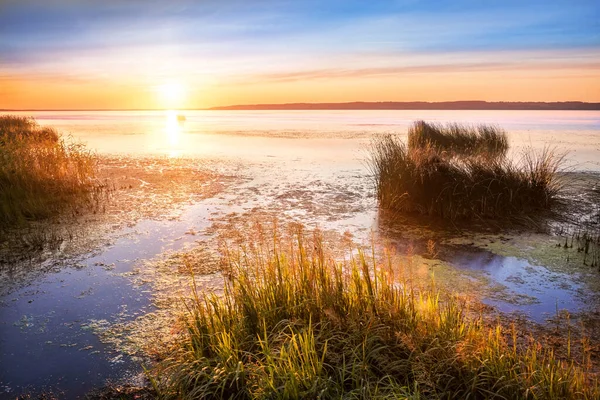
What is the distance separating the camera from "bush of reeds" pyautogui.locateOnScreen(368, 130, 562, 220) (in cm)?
801

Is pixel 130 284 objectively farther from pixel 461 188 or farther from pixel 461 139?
pixel 461 139

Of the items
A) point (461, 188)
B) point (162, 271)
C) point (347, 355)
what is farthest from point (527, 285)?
point (162, 271)

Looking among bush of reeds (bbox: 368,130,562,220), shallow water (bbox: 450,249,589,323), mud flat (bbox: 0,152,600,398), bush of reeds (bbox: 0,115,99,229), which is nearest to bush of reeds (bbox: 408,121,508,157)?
mud flat (bbox: 0,152,600,398)

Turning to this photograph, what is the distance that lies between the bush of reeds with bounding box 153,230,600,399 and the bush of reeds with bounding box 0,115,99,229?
5817 millimetres

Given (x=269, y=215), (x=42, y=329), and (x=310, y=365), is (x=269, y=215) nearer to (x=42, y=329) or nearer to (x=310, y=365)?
(x=42, y=329)

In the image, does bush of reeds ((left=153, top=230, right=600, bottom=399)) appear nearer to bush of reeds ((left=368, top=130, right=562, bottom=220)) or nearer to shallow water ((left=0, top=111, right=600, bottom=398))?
shallow water ((left=0, top=111, right=600, bottom=398))

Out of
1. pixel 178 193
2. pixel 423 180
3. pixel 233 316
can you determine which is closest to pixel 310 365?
pixel 233 316

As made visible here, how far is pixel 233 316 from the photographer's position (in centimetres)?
360

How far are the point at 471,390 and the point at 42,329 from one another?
388 centimetres

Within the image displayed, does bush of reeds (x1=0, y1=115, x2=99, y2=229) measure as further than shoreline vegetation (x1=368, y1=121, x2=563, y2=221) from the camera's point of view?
No

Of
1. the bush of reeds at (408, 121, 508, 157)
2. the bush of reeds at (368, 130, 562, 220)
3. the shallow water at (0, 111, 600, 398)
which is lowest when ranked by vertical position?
the shallow water at (0, 111, 600, 398)

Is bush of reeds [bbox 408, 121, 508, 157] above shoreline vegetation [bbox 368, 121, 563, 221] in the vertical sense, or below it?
above

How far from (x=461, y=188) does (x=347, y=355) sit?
5.68 m

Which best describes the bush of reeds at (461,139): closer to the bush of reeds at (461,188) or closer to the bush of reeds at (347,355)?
the bush of reeds at (461,188)
